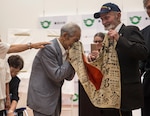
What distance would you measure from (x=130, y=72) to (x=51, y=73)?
0.56 meters

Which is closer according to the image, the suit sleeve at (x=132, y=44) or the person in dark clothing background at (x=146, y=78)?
the suit sleeve at (x=132, y=44)

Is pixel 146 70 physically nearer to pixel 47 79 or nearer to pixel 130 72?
pixel 130 72

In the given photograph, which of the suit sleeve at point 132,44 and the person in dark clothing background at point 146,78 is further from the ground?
the suit sleeve at point 132,44

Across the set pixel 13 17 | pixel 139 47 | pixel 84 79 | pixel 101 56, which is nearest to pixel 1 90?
pixel 84 79

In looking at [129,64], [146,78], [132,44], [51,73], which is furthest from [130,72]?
[51,73]

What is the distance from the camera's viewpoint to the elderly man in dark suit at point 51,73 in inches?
76.9

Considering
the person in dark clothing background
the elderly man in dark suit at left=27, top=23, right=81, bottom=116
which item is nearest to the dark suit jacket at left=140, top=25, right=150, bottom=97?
the person in dark clothing background

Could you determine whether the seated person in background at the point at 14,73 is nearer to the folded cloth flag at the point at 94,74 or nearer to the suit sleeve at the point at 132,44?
the folded cloth flag at the point at 94,74

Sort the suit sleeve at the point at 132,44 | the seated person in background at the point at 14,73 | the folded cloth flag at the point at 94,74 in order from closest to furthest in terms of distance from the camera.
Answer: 1. the suit sleeve at the point at 132,44
2. the folded cloth flag at the point at 94,74
3. the seated person in background at the point at 14,73

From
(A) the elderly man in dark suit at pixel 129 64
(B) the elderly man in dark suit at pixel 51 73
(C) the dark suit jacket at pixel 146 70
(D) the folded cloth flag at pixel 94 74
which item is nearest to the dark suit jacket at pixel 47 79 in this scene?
(B) the elderly man in dark suit at pixel 51 73

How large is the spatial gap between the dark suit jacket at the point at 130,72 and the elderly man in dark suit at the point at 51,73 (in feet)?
1.26

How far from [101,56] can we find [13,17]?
298cm

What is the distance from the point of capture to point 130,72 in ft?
5.83

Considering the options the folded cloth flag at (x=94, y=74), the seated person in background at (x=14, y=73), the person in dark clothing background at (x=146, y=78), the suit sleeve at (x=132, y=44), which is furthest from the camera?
the seated person in background at (x=14, y=73)
